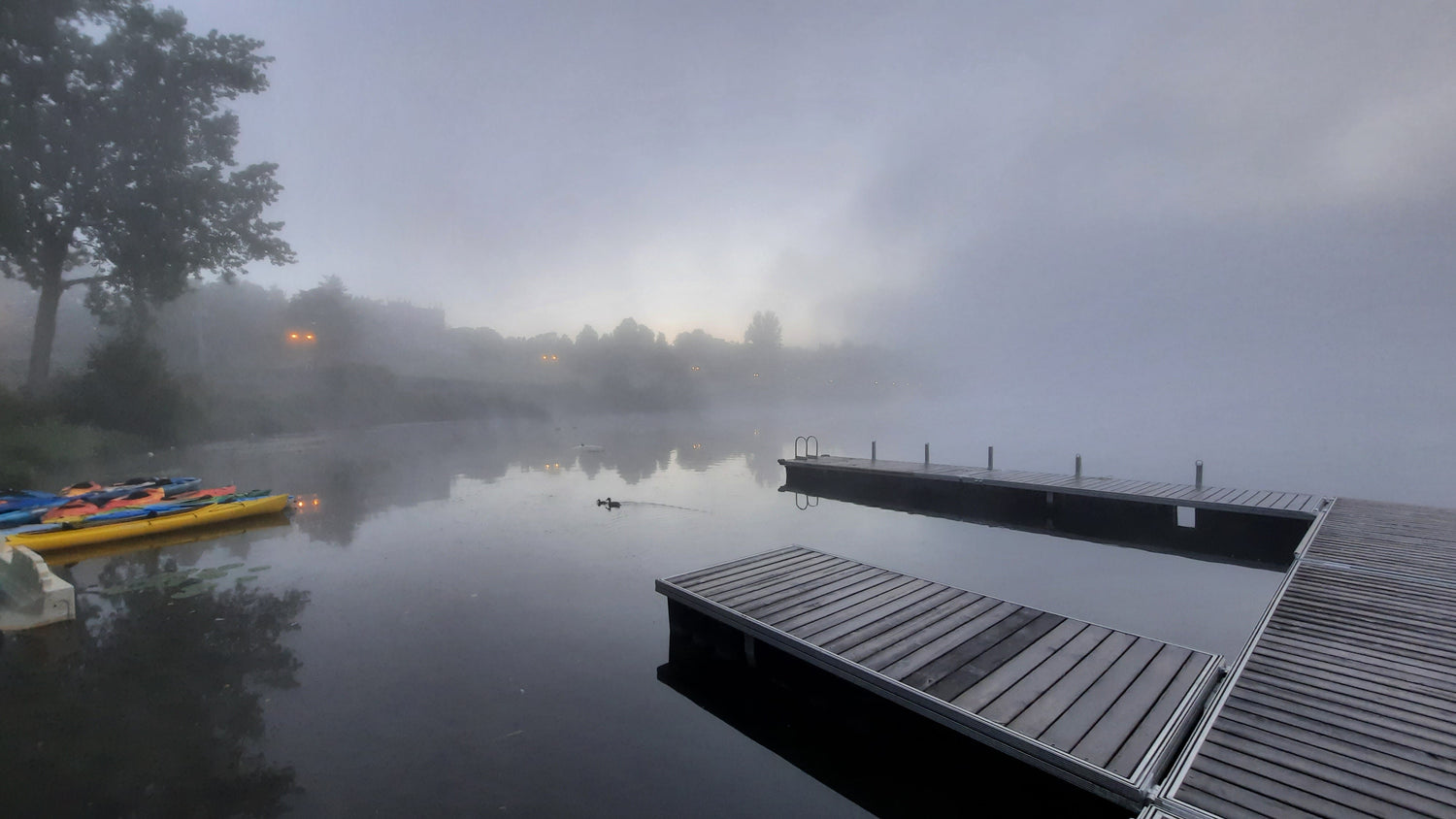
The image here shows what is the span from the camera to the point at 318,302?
2201 inches

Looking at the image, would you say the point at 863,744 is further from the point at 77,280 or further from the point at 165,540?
the point at 77,280

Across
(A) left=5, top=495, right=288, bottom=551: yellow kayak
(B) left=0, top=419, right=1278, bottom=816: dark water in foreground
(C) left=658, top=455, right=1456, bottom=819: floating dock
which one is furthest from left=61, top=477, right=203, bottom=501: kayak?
(C) left=658, top=455, right=1456, bottom=819: floating dock

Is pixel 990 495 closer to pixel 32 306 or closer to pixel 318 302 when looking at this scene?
pixel 32 306

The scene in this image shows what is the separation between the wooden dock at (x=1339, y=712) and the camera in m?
3.19

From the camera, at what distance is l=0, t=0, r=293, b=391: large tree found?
24000 mm

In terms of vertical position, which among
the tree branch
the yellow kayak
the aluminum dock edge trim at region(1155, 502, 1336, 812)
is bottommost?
the yellow kayak

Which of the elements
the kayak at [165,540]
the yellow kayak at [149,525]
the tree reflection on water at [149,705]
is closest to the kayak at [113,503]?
the yellow kayak at [149,525]

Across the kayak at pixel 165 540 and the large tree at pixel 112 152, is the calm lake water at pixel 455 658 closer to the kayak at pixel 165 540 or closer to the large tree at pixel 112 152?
the kayak at pixel 165 540

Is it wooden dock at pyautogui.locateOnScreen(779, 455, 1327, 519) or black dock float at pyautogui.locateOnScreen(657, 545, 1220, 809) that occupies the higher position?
black dock float at pyautogui.locateOnScreen(657, 545, 1220, 809)

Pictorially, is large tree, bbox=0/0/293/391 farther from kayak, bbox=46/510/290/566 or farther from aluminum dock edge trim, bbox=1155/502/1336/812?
aluminum dock edge trim, bbox=1155/502/1336/812

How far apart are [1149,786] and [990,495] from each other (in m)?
13.8

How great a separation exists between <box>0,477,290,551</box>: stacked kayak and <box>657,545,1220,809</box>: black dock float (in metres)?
12.8

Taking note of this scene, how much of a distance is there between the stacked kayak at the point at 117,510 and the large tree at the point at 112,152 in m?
17.2

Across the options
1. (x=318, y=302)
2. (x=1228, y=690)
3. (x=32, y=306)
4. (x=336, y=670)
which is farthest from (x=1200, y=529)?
(x=318, y=302)
